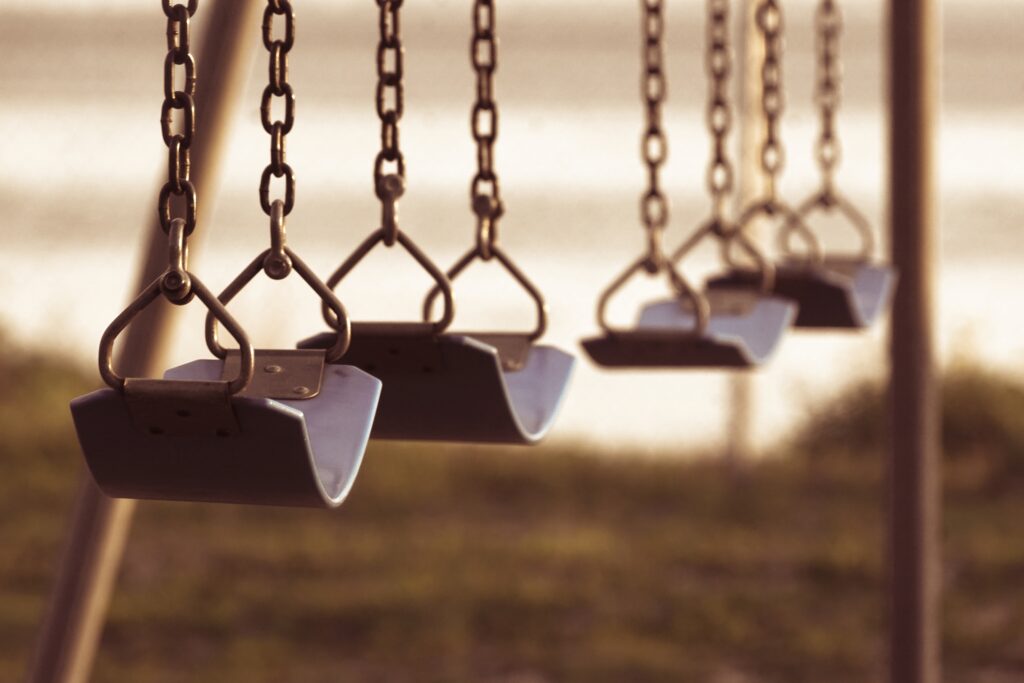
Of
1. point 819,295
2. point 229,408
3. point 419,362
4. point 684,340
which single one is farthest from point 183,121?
point 819,295

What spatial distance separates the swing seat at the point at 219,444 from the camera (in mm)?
1152

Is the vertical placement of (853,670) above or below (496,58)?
below

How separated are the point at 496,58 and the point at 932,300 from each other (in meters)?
1.64

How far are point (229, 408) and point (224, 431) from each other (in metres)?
0.03

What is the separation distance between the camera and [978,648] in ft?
14.6

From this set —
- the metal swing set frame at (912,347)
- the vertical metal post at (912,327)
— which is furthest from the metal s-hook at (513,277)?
the vertical metal post at (912,327)

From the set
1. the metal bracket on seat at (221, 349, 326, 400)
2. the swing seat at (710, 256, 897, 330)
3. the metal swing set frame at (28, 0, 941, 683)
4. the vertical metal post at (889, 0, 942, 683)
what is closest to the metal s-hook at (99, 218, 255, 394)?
the metal bracket on seat at (221, 349, 326, 400)

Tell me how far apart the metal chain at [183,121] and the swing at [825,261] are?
51.6 inches

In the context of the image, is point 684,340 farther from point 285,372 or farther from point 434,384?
point 285,372

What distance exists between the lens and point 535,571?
522cm

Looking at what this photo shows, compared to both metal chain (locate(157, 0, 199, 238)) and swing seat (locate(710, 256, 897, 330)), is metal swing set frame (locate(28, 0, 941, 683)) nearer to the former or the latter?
swing seat (locate(710, 256, 897, 330))

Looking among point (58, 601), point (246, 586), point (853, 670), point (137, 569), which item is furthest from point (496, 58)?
point (137, 569)

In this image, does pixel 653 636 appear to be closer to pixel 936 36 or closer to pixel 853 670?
pixel 853 670

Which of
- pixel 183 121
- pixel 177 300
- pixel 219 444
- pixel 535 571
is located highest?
pixel 183 121
